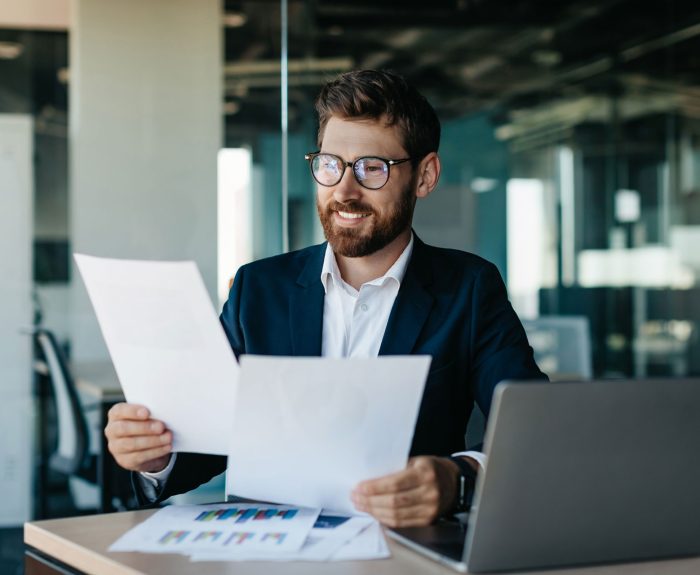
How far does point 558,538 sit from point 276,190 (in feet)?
10.8

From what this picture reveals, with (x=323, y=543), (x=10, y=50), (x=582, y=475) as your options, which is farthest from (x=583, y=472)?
(x=10, y=50)

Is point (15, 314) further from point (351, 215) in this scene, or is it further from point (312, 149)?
point (351, 215)

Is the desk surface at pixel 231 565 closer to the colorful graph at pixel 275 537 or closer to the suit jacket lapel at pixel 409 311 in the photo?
the colorful graph at pixel 275 537

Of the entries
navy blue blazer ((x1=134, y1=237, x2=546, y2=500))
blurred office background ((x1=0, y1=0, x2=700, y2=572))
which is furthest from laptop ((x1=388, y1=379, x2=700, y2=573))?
blurred office background ((x1=0, y1=0, x2=700, y2=572))

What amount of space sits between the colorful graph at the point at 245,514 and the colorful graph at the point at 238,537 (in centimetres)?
6

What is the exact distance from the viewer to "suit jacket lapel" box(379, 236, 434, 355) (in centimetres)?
179

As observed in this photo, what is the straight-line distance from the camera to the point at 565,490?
3.70 ft

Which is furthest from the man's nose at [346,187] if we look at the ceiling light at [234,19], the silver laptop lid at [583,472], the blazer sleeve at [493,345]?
the ceiling light at [234,19]

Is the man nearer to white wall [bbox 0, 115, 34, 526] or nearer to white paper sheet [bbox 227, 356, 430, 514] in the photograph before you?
white paper sheet [bbox 227, 356, 430, 514]

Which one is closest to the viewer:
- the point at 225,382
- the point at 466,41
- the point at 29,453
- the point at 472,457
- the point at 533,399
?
the point at 533,399

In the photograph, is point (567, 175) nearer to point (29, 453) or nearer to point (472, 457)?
point (29, 453)

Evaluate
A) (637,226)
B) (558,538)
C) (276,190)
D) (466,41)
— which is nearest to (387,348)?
(558,538)

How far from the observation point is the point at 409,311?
1.84 m

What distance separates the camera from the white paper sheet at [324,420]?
117 cm
